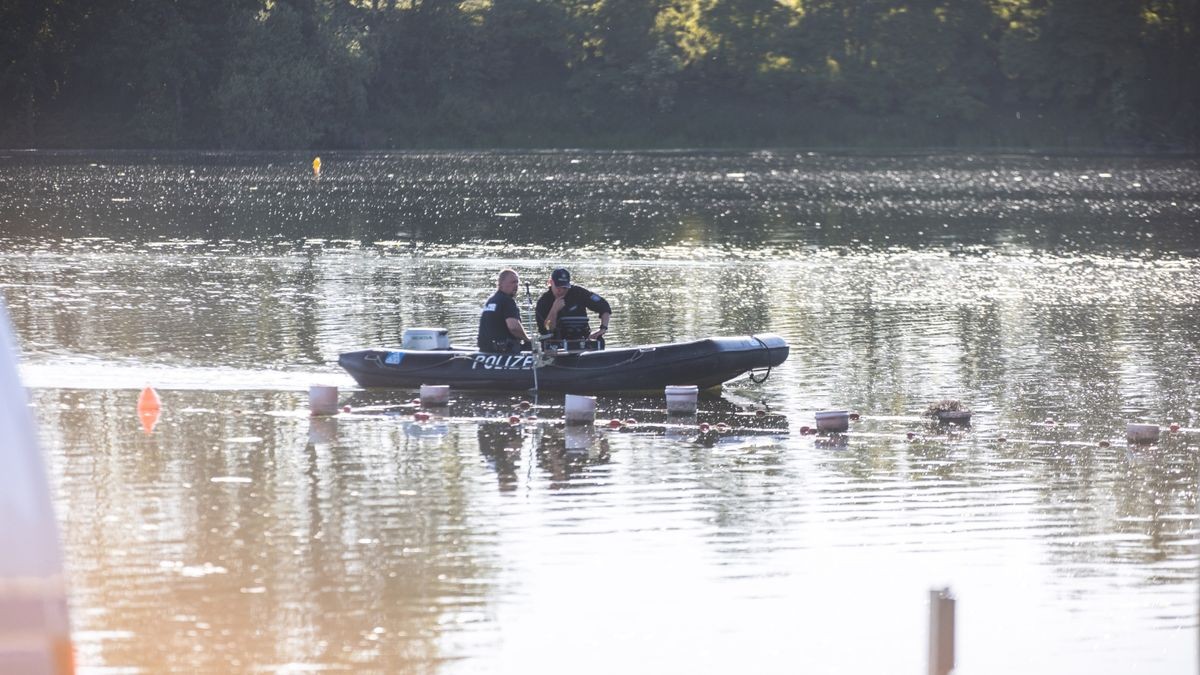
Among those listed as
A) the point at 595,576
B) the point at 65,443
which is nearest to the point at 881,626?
the point at 595,576

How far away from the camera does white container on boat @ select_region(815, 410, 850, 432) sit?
15047 millimetres

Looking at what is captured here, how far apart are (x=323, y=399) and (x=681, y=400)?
3415mm

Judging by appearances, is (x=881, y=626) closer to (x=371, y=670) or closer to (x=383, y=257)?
(x=371, y=670)

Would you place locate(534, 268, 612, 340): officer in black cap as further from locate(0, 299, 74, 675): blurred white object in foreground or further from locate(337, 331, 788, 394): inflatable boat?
locate(0, 299, 74, 675): blurred white object in foreground

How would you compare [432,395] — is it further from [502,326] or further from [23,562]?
[23,562]

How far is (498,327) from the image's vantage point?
16969 millimetres

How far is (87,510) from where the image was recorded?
11453mm

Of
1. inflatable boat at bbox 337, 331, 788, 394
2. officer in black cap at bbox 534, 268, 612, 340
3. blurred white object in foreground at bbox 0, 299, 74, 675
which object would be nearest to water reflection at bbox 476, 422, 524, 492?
inflatable boat at bbox 337, 331, 788, 394

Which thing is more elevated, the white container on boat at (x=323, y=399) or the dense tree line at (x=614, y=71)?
the dense tree line at (x=614, y=71)

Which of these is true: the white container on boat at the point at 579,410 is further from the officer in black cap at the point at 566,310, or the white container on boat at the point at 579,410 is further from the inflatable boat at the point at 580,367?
the officer in black cap at the point at 566,310

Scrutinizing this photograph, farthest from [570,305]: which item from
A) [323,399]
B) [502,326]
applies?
[323,399]

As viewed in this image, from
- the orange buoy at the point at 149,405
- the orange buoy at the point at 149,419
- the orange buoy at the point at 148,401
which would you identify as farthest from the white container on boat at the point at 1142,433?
the orange buoy at the point at 148,401

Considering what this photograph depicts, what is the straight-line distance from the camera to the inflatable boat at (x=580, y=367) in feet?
54.0

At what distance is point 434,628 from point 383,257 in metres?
26.0
